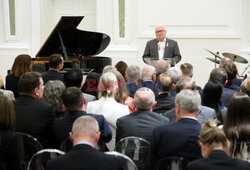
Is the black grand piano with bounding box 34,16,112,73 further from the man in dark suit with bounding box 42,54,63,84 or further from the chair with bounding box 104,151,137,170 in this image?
the chair with bounding box 104,151,137,170

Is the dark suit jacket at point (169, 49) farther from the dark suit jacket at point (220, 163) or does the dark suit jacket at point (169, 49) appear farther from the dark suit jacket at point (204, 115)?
the dark suit jacket at point (220, 163)

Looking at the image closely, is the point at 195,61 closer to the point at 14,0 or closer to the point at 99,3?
the point at 99,3

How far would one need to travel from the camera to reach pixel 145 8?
873cm

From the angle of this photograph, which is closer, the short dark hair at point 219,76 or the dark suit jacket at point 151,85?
the short dark hair at point 219,76

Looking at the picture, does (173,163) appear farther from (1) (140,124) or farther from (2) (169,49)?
(2) (169,49)

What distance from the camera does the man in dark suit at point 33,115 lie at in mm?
3070

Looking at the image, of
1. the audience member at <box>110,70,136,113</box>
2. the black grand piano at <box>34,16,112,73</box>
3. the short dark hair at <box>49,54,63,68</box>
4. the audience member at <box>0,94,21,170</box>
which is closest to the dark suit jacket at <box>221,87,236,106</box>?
the audience member at <box>110,70,136,113</box>

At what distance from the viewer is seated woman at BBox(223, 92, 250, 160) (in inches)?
96.6

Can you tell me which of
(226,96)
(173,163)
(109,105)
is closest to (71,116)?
(109,105)

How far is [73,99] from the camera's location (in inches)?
114

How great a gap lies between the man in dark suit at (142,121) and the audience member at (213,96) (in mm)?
810

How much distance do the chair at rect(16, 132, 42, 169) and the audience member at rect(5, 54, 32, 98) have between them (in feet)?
7.63

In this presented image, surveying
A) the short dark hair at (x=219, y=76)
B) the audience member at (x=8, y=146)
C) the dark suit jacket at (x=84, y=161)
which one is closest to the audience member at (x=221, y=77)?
the short dark hair at (x=219, y=76)

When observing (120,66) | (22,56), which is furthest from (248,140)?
(22,56)
